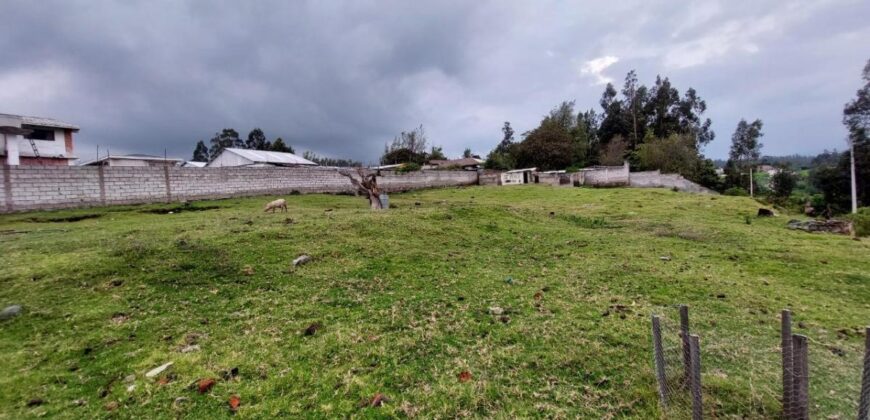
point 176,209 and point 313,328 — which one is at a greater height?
point 176,209

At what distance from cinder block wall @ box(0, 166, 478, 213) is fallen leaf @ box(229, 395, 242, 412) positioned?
1658 centimetres

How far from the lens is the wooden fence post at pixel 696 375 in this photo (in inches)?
83.7

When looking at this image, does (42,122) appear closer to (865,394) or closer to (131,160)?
(131,160)

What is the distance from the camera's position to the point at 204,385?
2951mm

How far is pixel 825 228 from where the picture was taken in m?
11.5

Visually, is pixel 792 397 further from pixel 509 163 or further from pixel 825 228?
pixel 509 163

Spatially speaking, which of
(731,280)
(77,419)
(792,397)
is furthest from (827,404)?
(77,419)

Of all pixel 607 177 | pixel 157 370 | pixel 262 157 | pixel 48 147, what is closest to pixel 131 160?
pixel 48 147

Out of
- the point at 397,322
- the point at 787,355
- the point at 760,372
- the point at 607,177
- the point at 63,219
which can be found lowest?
the point at 760,372

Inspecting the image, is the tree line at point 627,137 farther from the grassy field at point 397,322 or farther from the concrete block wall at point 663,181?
the grassy field at point 397,322

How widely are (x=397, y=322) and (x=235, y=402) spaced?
173cm

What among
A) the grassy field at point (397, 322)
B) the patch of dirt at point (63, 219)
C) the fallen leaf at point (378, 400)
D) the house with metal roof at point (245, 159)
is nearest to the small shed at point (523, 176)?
A: the house with metal roof at point (245, 159)

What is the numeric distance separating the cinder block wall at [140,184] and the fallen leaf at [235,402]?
16.6 meters

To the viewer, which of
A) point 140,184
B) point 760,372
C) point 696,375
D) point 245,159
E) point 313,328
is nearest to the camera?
point 696,375
